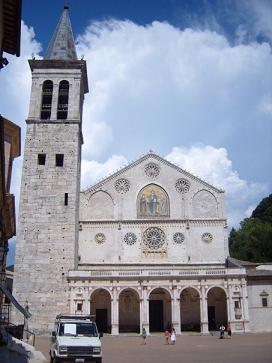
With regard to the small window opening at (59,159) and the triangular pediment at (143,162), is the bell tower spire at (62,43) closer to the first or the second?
the small window opening at (59,159)

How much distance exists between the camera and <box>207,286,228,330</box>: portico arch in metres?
35.7

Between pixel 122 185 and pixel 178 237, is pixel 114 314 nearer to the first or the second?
pixel 178 237

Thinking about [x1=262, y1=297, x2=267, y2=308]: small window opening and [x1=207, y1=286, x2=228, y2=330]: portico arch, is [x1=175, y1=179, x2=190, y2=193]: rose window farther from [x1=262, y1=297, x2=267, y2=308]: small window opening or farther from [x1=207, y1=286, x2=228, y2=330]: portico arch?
[x1=262, y1=297, x2=267, y2=308]: small window opening

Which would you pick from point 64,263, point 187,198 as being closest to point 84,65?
point 187,198

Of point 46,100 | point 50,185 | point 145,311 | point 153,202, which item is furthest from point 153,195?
point 46,100

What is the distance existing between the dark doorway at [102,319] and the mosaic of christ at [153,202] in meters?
8.84

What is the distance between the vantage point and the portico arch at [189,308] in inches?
1404

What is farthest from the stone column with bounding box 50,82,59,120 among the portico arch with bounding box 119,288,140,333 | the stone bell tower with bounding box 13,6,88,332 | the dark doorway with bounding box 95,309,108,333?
the dark doorway with bounding box 95,309,108,333

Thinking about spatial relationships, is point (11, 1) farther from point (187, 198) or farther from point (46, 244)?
point (187, 198)

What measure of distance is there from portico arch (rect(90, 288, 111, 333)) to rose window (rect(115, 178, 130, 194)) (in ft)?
29.7

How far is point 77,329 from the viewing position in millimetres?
14672

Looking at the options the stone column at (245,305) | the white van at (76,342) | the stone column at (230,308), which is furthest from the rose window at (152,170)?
the white van at (76,342)

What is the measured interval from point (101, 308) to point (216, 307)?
32.0ft

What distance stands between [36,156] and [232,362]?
1037 inches
